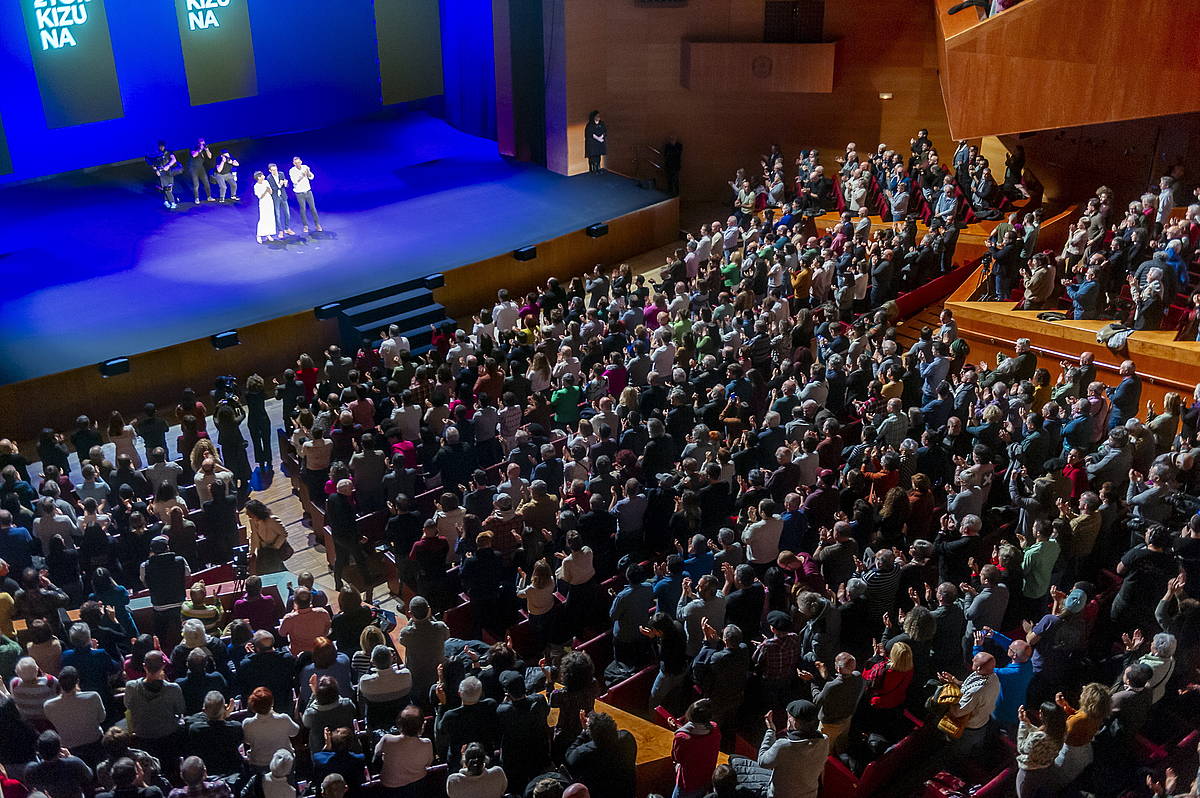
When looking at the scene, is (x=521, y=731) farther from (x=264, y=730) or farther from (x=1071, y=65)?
(x=1071, y=65)

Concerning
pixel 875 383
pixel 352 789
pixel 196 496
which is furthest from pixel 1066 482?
pixel 196 496

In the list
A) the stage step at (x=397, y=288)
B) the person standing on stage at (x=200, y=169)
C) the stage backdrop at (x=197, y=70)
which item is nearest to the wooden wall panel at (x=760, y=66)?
the stage backdrop at (x=197, y=70)

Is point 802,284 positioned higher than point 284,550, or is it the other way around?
point 802,284

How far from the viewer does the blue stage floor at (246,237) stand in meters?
13.5

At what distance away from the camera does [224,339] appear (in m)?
13.2

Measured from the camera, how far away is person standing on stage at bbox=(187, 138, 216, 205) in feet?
57.9

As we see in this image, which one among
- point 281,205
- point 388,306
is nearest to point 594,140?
point 281,205

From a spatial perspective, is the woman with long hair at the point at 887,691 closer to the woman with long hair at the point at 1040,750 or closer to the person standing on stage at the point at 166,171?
the woman with long hair at the point at 1040,750

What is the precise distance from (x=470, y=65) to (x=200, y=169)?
5.63m

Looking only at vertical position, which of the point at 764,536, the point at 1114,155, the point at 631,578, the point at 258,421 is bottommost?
the point at 258,421

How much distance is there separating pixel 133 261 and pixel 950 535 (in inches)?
474

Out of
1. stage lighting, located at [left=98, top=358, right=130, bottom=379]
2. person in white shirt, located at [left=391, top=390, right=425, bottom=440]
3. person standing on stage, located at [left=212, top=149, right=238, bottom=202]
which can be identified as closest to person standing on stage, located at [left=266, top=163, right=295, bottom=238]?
person standing on stage, located at [left=212, top=149, right=238, bottom=202]

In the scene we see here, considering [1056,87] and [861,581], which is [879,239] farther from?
[861,581]

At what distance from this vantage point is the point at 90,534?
8.34 m
